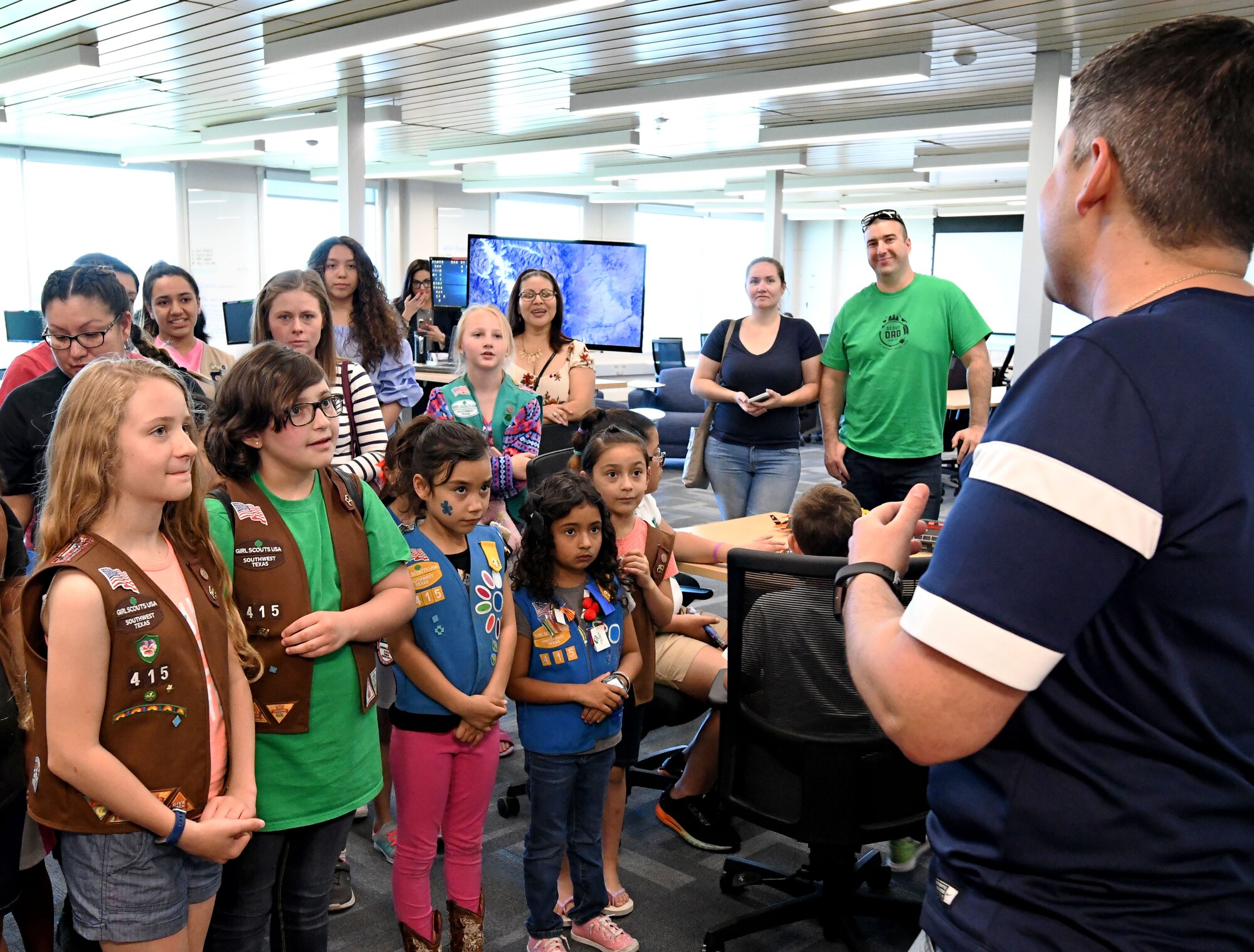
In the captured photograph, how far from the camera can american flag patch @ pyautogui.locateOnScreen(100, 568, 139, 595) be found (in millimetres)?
1562

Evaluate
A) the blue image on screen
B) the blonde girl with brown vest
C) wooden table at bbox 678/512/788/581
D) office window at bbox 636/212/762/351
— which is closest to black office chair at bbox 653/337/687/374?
office window at bbox 636/212/762/351

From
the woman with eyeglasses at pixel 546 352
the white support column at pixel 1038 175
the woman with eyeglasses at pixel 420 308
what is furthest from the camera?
the woman with eyeglasses at pixel 420 308

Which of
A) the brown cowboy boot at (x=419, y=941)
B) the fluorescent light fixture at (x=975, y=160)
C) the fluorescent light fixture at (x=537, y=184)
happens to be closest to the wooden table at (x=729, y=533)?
the brown cowboy boot at (x=419, y=941)

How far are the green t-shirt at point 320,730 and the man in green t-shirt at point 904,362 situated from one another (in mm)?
2360

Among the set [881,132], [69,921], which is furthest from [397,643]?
[881,132]

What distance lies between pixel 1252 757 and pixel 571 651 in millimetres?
1655

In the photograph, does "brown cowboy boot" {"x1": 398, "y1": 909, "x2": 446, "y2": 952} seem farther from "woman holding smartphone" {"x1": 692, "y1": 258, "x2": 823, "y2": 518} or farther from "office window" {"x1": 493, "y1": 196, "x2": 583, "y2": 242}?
"office window" {"x1": 493, "y1": 196, "x2": 583, "y2": 242}

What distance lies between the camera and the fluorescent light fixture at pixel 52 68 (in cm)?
648

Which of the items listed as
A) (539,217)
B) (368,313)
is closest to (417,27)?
(368,313)

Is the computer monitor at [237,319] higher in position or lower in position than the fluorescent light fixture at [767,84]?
lower

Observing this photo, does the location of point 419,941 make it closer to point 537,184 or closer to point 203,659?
point 203,659

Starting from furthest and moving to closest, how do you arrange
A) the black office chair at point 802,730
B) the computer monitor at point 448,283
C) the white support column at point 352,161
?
the white support column at point 352,161, the computer monitor at point 448,283, the black office chair at point 802,730

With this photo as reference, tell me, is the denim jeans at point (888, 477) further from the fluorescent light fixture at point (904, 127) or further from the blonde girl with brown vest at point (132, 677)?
the fluorescent light fixture at point (904, 127)

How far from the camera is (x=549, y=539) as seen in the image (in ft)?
7.82
